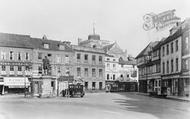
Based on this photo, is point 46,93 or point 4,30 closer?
point 4,30

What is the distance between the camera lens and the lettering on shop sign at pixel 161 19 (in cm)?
625

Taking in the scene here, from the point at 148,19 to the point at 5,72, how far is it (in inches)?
192

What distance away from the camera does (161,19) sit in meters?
6.38

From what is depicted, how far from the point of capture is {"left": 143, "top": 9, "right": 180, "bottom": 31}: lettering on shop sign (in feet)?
20.5

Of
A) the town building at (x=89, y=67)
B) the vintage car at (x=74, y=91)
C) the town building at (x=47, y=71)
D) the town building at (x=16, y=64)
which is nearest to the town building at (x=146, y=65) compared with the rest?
the town building at (x=89, y=67)

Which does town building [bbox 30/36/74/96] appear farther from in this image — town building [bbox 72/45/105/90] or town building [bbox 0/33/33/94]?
town building [bbox 0/33/33/94]

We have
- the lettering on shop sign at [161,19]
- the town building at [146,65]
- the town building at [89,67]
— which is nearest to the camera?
the lettering on shop sign at [161,19]

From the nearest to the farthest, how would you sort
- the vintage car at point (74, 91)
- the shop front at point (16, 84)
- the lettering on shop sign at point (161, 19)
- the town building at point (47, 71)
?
the lettering on shop sign at point (161, 19)
the shop front at point (16, 84)
the town building at point (47, 71)
the vintage car at point (74, 91)

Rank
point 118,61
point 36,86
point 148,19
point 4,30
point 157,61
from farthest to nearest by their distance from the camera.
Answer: point 36,86 → point 118,61 → point 157,61 → point 148,19 → point 4,30

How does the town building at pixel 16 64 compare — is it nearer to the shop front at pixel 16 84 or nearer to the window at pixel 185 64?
the shop front at pixel 16 84

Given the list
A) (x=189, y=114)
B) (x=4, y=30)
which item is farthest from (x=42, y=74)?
(x=189, y=114)

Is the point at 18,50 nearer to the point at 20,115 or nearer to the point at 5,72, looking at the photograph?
the point at 5,72

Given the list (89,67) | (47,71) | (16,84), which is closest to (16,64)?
(16,84)

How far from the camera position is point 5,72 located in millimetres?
9117
